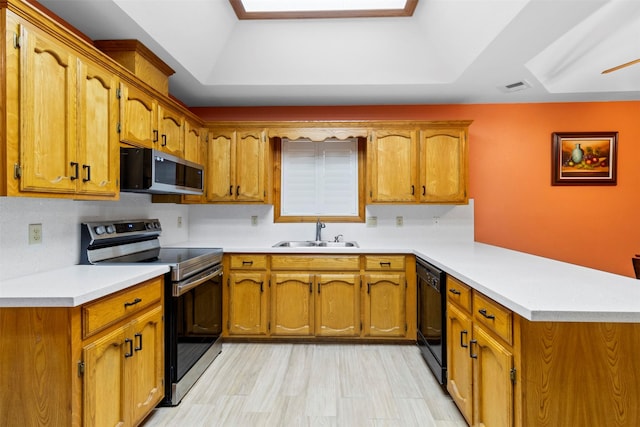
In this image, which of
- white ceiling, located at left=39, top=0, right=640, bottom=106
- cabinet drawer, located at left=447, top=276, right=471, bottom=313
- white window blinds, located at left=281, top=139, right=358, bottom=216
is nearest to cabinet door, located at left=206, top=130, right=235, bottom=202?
white ceiling, located at left=39, top=0, right=640, bottom=106

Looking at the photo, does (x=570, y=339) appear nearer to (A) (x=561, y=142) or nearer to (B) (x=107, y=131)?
(B) (x=107, y=131)

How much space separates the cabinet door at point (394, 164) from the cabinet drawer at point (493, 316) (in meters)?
1.60

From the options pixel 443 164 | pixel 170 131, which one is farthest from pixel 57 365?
pixel 443 164

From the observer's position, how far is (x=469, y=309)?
1.77 m

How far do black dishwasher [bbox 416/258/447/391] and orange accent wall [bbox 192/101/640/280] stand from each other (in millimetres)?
1178

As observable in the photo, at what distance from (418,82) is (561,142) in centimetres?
173

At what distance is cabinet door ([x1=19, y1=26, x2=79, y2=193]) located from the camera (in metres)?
1.39

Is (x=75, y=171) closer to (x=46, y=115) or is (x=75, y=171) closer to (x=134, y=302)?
(x=46, y=115)

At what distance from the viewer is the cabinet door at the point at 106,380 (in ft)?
4.57

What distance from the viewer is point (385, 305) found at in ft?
9.63

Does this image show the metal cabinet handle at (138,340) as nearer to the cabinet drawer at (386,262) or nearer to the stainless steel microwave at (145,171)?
the stainless steel microwave at (145,171)

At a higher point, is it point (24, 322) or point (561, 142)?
point (561, 142)

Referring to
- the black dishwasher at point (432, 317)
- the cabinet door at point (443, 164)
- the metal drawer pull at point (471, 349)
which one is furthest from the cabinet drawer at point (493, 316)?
the cabinet door at point (443, 164)

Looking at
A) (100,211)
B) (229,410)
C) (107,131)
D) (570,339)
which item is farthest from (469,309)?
(100,211)
